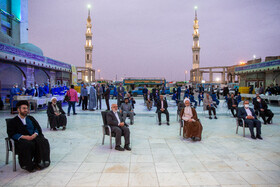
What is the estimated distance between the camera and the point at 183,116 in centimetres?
548

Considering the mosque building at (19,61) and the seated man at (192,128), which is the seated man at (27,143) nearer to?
the seated man at (192,128)

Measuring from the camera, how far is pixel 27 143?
10.3 feet

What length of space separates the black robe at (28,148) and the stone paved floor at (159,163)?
18 centimetres

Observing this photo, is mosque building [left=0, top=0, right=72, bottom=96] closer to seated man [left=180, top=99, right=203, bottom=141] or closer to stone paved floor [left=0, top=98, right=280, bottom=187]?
stone paved floor [left=0, top=98, right=280, bottom=187]

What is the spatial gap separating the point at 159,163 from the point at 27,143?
2441mm

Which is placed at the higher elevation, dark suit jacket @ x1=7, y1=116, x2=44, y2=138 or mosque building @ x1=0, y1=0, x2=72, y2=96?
mosque building @ x1=0, y1=0, x2=72, y2=96

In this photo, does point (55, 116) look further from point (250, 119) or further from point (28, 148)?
point (250, 119)

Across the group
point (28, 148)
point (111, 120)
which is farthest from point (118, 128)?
point (28, 148)

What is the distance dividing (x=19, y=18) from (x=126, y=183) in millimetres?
30463

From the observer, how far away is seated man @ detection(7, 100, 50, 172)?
3117 mm

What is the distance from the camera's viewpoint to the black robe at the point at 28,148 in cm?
311

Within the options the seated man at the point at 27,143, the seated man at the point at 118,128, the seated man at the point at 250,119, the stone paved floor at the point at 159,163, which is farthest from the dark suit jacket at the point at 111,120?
the seated man at the point at 250,119

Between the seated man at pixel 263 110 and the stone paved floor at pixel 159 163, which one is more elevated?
the seated man at pixel 263 110

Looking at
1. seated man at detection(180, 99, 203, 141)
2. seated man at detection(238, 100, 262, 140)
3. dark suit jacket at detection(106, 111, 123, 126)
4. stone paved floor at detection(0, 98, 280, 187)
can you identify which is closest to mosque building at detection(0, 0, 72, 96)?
stone paved floor at detection(0, 98, 280, 187)
